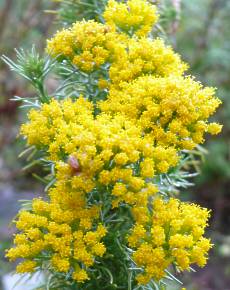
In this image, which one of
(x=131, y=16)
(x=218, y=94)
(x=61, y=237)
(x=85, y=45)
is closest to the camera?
(x=61, y=237)

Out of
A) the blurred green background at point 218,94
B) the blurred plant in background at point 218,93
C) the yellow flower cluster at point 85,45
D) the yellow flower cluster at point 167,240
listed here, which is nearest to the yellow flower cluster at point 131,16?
the yellow flower cluster at point 85,45

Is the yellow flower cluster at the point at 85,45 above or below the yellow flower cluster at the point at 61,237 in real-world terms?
above

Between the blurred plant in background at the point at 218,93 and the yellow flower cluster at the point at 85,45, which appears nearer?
the yellow flower cluster at the point at 85,45

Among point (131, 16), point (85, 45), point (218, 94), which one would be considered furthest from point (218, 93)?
point (85, 45)

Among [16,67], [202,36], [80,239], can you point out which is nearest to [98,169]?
[80,239]

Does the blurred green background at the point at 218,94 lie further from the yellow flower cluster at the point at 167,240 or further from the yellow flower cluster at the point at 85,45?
the yellow flower cluster at the point at 167,240

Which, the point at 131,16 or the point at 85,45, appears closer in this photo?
the point at 85,45

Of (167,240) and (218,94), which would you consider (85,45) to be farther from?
(218,94)

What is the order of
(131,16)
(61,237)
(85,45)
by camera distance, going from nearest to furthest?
1. (61,237)
2. (85,45)
3. (131,16)

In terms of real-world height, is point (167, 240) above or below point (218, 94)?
below

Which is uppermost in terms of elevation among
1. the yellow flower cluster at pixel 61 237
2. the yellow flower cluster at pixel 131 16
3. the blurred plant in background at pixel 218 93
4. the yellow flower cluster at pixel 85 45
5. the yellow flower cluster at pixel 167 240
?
the blurred plant in background at pixel 218 93
